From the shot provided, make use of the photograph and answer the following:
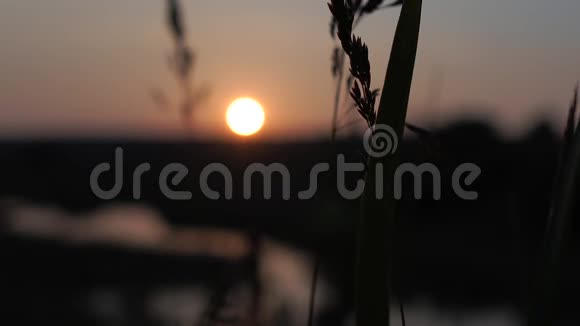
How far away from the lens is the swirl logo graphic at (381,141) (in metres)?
0.82

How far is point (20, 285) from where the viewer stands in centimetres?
1145

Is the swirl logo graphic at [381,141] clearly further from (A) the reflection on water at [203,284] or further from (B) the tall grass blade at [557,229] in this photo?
(A) the reflection on water at [203,284]

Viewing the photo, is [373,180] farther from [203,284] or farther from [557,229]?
[203,284]

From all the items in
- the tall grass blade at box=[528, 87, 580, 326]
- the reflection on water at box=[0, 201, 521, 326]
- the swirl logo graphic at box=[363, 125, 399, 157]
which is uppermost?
the swirl logo graphic at box=[363, 125, 399, 157]

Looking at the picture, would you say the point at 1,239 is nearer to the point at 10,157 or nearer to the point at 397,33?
the point at 397,33

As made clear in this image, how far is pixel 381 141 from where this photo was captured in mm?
855

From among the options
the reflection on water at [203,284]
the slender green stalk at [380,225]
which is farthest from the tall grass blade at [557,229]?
the reflection on water at [203,284]

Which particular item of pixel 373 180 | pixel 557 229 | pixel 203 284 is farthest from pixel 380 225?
pixel 203 284

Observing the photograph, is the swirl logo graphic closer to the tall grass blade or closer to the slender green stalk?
the slender green stalk

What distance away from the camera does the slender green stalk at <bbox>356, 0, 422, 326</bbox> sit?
829mm

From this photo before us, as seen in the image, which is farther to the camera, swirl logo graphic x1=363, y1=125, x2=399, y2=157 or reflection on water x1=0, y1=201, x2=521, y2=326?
reflection on water x1=0, y1=201, x2=521, y2=326

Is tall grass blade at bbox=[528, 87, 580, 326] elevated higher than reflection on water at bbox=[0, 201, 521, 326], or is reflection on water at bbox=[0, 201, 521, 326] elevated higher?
tall grass blade at bbox=[528, 87, 580, 326]

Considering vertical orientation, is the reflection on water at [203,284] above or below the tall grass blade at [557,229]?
below

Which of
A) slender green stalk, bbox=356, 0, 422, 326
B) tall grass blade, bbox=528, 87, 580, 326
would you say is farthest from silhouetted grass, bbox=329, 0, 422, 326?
tall grass blade, bbox=528, 87, 580, 326
